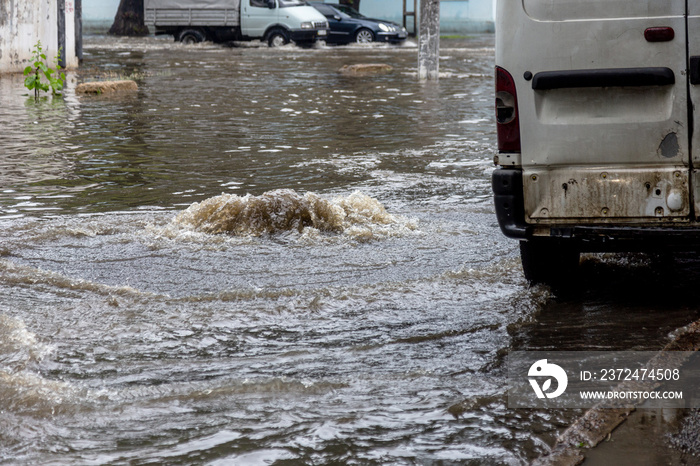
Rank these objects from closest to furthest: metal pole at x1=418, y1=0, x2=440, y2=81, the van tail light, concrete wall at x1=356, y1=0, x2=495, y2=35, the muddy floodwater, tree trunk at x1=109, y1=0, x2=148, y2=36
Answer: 1. the muddy floodwater
2. the van tail light
3. metal pole at x1=418, y1=0, x2=440, y2=81
4. tree trunk at x1=109, y1=0, x2=148, y2=36
5. concrete wall at x1=356, y1=0, x2=495, y2=35

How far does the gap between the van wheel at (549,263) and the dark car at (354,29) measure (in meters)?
31.4

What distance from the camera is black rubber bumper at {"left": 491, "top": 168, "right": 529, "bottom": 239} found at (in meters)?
4.69

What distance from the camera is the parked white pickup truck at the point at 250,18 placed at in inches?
1323

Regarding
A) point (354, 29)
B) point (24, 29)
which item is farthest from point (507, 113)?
point (354, 29)

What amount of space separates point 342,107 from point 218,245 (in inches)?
360

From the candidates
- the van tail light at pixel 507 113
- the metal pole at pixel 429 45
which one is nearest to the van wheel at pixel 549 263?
the van tail light at pixel 507 113

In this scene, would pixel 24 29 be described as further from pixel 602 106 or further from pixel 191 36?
pixel 602 106

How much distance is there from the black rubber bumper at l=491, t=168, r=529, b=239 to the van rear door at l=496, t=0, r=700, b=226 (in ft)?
0.18

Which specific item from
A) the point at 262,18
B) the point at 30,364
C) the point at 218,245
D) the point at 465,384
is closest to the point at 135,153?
the point at 218,245

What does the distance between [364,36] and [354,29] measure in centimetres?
67

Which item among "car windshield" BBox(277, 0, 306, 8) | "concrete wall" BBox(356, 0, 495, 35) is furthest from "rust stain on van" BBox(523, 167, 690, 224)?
"concrete wall" BBox(356, 0, 495, 35)

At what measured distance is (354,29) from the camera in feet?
118

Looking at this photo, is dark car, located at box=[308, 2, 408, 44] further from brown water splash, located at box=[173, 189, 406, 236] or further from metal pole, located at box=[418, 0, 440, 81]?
brown water splash, located at box=[173, 189, 406, 236]

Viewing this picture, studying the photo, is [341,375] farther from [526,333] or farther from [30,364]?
[30,364]
